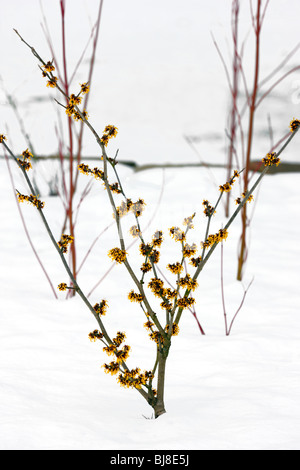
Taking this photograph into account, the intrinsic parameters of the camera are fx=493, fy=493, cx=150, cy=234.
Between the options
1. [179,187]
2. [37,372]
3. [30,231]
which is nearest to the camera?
[37,372]

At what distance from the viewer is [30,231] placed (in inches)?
109

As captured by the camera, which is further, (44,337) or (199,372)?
(44,337)

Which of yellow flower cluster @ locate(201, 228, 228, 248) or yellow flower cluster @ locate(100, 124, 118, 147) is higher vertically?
yellow flower cluster @ locate(100, 124, 118, 147)

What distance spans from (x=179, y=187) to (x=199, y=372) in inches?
92.6

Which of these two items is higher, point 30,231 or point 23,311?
point 30,231

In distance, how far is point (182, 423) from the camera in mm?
1042

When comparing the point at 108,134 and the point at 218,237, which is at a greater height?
the point at 108,134

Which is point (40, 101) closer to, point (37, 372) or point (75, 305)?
point (75, 305)

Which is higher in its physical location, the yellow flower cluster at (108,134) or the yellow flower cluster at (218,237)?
the yellow flower cluster at (108,134)

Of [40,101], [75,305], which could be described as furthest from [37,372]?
[40,101]

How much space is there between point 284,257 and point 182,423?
1439 mm

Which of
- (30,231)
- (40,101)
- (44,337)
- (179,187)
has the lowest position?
(44,337)
